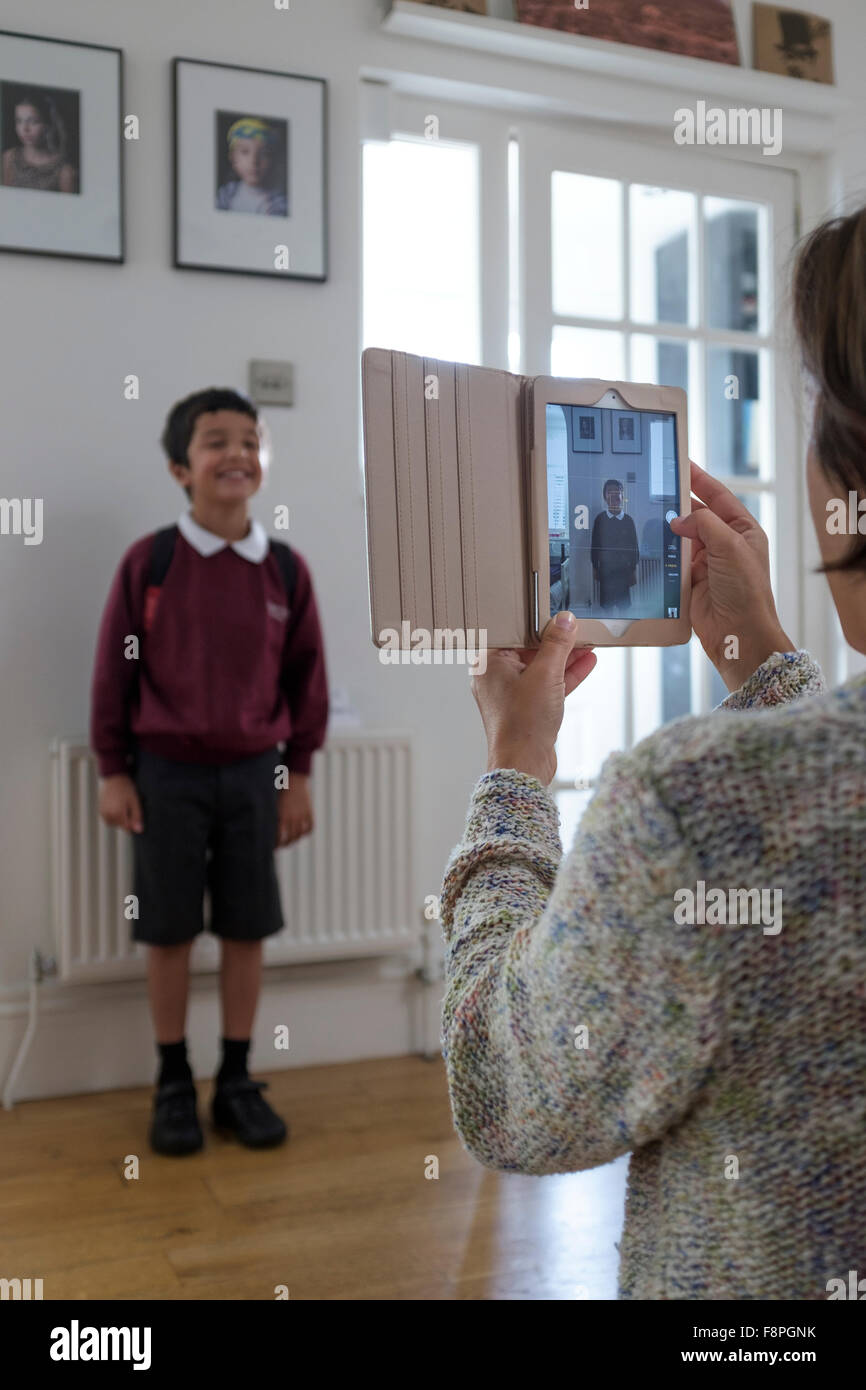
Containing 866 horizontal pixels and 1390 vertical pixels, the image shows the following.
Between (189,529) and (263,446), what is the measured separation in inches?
8.7

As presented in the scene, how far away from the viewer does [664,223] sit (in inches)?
124

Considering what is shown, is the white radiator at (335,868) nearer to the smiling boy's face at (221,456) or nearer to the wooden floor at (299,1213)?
the wooden floor at (299,1213)

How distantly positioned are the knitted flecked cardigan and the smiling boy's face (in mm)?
1937

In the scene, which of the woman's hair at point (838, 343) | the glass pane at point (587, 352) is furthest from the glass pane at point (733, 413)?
the woman's hair at point (838, 343)

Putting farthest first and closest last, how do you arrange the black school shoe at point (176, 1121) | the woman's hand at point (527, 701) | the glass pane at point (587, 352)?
1. the glass pane at point (587, 352)
2. the black school shoe at point (176, 1121)
3. the woman's hand at point (527, 701)

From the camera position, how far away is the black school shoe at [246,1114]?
2229 mm

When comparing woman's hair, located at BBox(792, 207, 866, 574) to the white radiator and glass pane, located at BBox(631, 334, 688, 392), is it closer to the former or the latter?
the white radiator

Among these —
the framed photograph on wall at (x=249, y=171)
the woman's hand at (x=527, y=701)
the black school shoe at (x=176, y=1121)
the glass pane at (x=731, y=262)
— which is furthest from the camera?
the glass pane at (x=731, y=262)

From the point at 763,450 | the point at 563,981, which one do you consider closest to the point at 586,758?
the point at 763,450

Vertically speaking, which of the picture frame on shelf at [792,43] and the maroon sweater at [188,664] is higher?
the picture frame on shelf at [792,43]

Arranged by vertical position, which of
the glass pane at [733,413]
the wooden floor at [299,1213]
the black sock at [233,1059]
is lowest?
the wooden floor at [299,1213]

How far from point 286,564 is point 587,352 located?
1.04 meters

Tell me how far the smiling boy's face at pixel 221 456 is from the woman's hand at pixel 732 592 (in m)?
1.53
